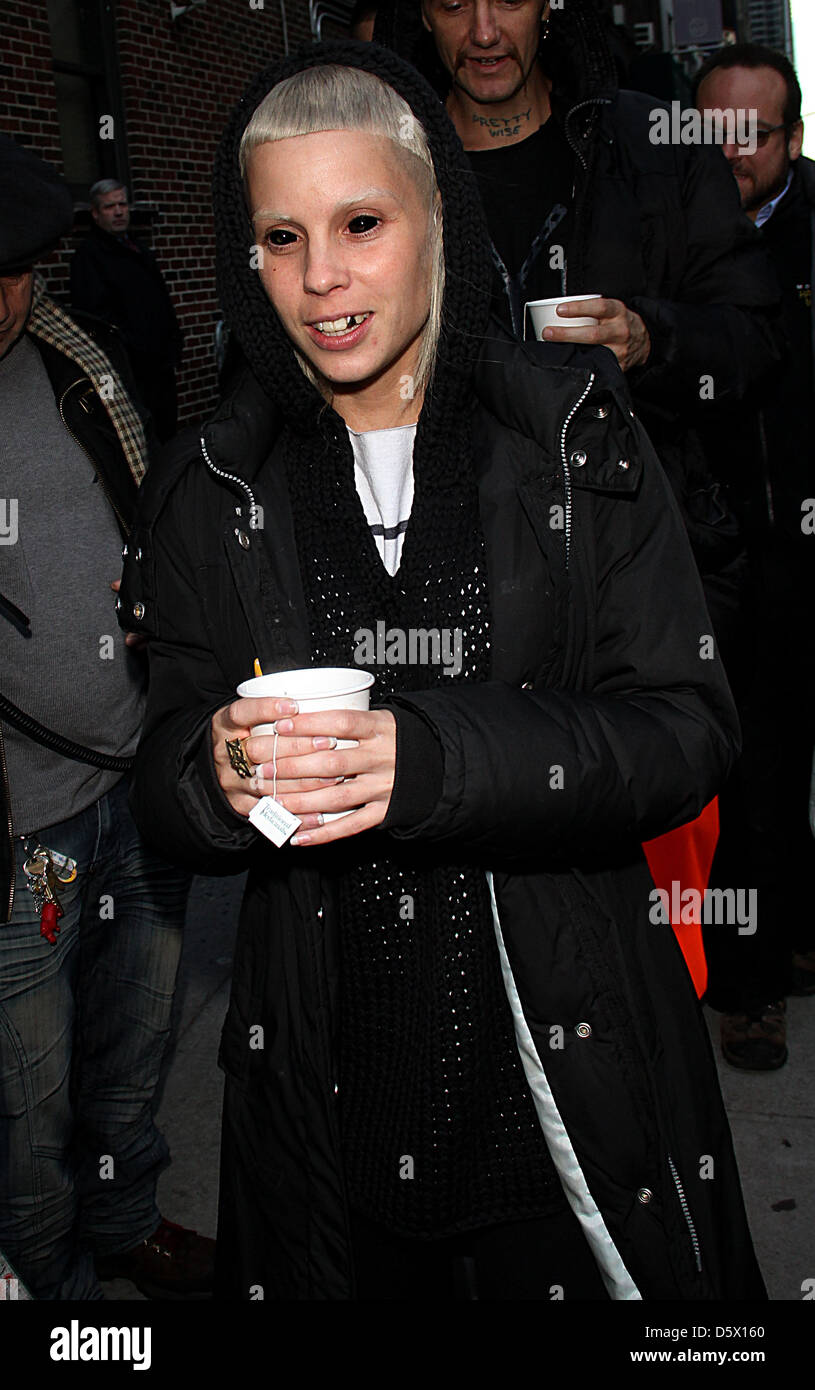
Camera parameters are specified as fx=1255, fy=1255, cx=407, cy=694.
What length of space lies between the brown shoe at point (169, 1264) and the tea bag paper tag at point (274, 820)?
200 cm

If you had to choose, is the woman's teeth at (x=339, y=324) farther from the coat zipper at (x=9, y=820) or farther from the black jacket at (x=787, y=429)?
the black jacket at (x=787, y=429)

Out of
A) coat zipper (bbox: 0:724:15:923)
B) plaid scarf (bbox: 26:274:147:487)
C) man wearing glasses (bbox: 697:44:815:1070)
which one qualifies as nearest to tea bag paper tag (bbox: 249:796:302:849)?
coat zipper (bbox: 0:724:15:923)

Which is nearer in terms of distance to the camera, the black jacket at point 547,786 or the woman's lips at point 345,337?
the black jacket at point 547,786

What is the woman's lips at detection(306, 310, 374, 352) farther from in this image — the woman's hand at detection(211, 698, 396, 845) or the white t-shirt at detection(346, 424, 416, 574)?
the woman's hand at detection(211, 698, 396, 845)

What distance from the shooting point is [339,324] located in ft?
6.21

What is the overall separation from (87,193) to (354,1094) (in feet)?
33.2

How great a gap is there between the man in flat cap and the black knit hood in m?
0.73

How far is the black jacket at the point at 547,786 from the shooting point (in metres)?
1.74

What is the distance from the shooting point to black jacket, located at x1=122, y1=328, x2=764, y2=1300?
5.70 ft

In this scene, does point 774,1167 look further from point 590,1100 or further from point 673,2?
point 673,2

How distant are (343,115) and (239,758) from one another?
94 cm

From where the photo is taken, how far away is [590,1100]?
179cm

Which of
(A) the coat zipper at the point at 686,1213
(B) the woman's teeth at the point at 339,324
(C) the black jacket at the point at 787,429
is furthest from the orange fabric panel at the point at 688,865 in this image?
(C) the black jacket at the point at 787,429

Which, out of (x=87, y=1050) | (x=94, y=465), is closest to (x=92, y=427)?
(x=94, y=465)
